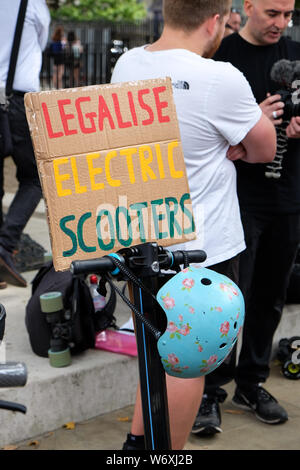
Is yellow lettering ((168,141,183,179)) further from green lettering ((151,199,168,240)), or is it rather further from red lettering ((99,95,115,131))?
red lettering ((99,95,115,131))

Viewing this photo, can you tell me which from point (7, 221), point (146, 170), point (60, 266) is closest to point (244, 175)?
point (146, 170)

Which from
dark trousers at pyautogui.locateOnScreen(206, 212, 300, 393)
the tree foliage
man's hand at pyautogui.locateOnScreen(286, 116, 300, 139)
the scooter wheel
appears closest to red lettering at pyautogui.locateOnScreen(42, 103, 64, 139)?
Answer: man's hand at pyautogui.locateOnScreen(286, 116, 300, 139)

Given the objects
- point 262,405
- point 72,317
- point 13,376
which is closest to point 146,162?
point 13,376

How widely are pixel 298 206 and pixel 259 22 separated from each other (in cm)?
88

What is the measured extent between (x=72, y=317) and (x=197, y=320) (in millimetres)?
1903

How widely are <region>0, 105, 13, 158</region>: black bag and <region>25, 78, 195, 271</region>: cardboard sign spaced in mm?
2583

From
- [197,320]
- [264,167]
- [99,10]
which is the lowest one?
[99,10]

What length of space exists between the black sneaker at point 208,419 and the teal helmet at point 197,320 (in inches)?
68.8

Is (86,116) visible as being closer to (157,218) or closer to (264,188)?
(157,218)

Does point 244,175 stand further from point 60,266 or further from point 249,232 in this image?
point 60,266

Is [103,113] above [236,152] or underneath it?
above

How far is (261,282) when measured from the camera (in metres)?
3.84

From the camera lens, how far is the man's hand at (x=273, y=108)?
10.6 feet

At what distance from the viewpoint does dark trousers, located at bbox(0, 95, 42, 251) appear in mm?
4793
